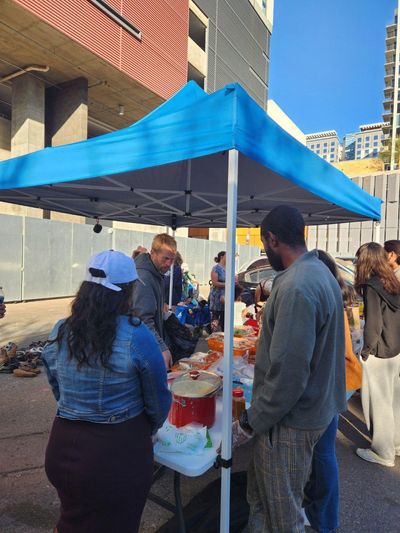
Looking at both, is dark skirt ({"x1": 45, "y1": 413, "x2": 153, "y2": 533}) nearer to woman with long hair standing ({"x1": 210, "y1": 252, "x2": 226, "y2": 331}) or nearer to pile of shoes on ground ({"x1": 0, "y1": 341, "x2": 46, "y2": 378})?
pile of shoes on ground ({"x1": 0, "y1": 341, "x2": 46, "y2": 378})

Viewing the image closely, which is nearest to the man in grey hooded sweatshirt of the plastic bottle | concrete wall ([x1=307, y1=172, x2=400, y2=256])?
the plastic bottle

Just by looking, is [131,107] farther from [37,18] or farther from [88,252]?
[88,252]

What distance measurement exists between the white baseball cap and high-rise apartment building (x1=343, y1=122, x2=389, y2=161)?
160 m

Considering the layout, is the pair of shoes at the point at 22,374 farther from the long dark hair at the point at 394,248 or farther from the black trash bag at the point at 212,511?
the long dark hair at the point at 394,248

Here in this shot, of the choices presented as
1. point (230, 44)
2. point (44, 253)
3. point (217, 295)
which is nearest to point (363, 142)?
point (230, 44)

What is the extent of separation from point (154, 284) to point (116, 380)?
1.42 meters

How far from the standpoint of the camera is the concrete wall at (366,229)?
3228 centimetres

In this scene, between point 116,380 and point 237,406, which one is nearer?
point 116,380

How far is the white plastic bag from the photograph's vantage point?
187cm

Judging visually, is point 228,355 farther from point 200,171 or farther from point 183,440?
point 200,171

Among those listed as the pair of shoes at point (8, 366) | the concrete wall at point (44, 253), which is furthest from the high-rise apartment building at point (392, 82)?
the pair of shoes at point (8, 366)

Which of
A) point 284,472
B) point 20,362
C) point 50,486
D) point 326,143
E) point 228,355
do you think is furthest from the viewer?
point 326,143

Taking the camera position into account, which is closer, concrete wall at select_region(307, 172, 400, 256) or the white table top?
the white table top

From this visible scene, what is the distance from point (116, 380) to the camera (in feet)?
4.71
